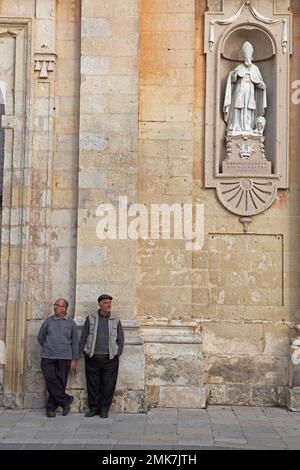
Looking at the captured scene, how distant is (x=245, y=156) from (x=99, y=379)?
4313 mm

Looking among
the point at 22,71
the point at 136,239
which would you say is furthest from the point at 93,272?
the point at 22,71

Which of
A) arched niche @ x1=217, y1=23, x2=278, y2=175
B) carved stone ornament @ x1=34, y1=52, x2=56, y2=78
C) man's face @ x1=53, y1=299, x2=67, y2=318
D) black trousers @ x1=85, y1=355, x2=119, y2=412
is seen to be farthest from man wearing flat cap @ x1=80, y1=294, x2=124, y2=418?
carved stone ornament @ x1=34, y1=52, x2=56, y2=78

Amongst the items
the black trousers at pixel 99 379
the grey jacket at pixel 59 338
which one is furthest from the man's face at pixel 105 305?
the black trousers at pixel 99 379

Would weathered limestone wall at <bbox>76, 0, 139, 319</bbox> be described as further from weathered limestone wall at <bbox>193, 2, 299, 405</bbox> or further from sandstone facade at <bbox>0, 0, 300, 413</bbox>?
weathered limestone wall at <bbox>193, 2, 299, 405</bbox>

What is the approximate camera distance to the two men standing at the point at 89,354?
8.81 m

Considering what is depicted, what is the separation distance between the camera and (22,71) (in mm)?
9820

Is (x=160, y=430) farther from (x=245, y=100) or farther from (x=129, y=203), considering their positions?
(x=245, y=100)

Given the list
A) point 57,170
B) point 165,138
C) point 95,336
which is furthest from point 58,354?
point 165,138

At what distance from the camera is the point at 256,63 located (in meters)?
10.3

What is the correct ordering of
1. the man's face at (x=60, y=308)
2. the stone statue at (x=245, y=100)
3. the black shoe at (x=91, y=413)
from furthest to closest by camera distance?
1. the stone statue at (x=245, y=100)
2. the man's face at (x=60, y=308)
3. the black shoe at (x=91, y=413)

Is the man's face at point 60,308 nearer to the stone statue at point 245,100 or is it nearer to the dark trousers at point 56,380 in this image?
the dark trousers at point 56,380

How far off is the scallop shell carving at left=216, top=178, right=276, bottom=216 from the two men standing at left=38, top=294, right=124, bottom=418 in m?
2.62

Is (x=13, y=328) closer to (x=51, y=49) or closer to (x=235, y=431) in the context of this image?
(x=235, y=431)

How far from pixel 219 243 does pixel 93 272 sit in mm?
2153
